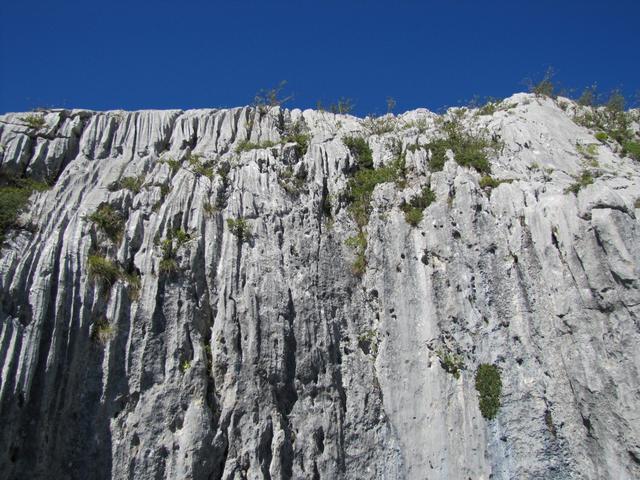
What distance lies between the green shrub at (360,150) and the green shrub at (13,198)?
10.1 meters

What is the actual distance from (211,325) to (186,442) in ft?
10.3

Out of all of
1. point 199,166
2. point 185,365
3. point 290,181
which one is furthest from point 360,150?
point 185,365

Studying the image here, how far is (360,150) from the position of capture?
19547 mm

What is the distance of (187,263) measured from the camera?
15125mm

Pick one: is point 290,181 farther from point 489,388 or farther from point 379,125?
point 489,388

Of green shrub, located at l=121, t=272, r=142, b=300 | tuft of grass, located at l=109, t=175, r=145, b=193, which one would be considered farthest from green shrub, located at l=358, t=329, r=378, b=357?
tuft of grass, located at l=109, t=175, r=145, b=193

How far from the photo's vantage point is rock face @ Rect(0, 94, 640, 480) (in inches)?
503

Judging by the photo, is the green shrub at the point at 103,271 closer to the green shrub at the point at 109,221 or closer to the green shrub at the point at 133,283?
the green shrub at the point at 133,283

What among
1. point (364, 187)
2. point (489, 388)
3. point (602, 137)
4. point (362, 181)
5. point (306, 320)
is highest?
point (602, 137)

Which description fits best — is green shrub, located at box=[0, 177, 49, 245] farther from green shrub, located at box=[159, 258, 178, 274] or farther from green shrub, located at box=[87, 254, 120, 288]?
green shrub, located at box=[159, 258, 178, 274]

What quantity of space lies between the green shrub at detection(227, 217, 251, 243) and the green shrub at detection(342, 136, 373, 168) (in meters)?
5.08

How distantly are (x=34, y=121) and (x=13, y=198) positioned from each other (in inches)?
→ 148

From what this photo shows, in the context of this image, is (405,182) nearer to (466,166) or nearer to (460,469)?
(466,166)

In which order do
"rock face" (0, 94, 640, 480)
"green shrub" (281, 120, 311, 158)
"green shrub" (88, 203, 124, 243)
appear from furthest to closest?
"green shrub" (281, 120, 311, 158) < "green shrub" (88, 203, 124, 243) < "rock face" (0, 94, 640, 480)
